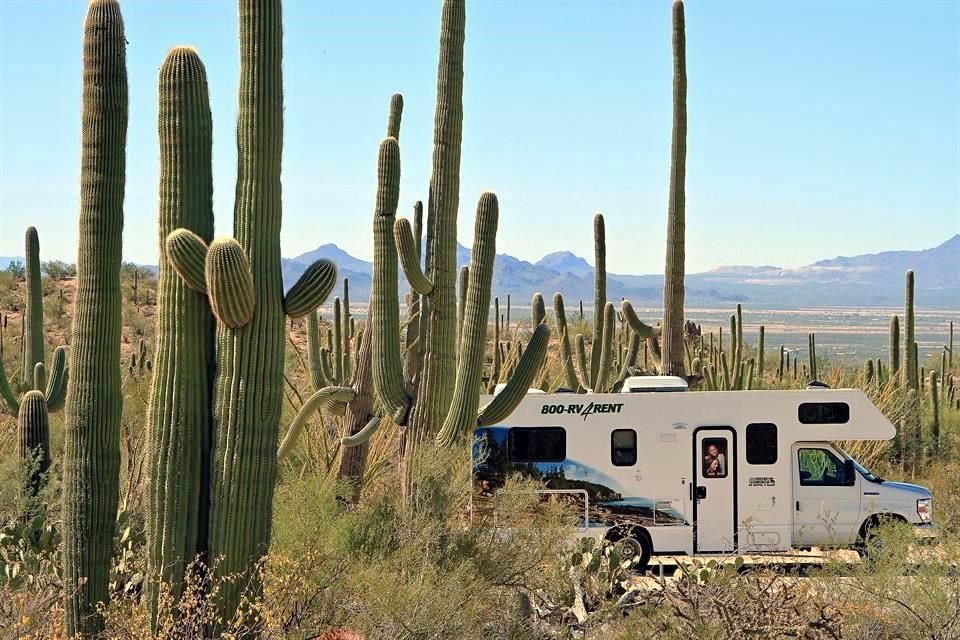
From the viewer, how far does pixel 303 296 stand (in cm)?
1109

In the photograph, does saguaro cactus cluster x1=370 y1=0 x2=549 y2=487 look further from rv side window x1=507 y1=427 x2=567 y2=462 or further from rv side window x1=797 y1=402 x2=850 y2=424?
rv side window x1=797 y1=402 x2=850 y2=424

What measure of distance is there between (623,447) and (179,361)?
7891 mm

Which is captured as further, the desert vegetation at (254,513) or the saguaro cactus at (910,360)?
the saguaro cactus at (910,360)

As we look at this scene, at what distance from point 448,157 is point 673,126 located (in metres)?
6.97

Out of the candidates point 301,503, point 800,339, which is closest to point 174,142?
point 301,503

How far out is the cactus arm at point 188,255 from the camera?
10.4 meters

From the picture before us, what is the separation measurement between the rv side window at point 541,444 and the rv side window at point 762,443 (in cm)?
255

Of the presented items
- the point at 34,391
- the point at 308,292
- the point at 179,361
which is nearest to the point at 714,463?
the point at 308,292

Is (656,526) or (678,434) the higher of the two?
(678,434)

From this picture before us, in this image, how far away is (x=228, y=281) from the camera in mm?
10289

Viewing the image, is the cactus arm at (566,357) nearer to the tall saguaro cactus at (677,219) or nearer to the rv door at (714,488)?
the tall saguaro cactus at (677,219)

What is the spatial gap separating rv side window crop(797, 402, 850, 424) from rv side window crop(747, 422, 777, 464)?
0.52 m

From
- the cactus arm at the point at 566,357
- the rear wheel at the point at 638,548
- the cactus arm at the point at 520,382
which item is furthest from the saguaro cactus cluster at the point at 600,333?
the cactus arm at the point at 520,382

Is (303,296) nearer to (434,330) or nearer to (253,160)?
(253,160)
